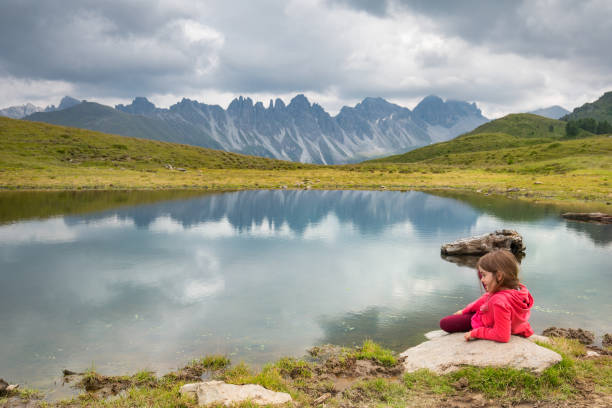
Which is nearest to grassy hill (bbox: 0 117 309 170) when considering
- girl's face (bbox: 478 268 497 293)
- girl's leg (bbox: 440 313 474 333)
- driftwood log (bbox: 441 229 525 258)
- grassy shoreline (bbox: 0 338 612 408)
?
driftwood log (bbox: 441 229 525 258)

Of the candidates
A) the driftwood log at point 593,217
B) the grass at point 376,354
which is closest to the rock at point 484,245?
the grass at point 376,354

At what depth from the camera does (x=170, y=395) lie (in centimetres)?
933

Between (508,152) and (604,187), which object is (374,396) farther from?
(508,152)

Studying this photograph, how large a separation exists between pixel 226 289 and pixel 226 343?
21.8 feet

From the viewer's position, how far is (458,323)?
11.8 metres

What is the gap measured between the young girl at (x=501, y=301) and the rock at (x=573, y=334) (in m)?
4.36

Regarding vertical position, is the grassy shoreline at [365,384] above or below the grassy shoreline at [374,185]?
below

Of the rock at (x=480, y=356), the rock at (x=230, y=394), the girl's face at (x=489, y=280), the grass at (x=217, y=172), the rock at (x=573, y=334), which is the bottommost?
the rock at (x=573, y=334)

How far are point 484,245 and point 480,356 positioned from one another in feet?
66.7

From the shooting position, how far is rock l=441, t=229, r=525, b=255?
2803 centimetres

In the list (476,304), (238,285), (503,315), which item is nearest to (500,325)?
(503,315)

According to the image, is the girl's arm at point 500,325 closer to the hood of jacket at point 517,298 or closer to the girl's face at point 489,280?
the hood of jacket at point 517,298

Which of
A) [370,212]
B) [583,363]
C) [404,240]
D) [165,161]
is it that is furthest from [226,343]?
[165,161]

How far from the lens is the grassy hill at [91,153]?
124 metres
